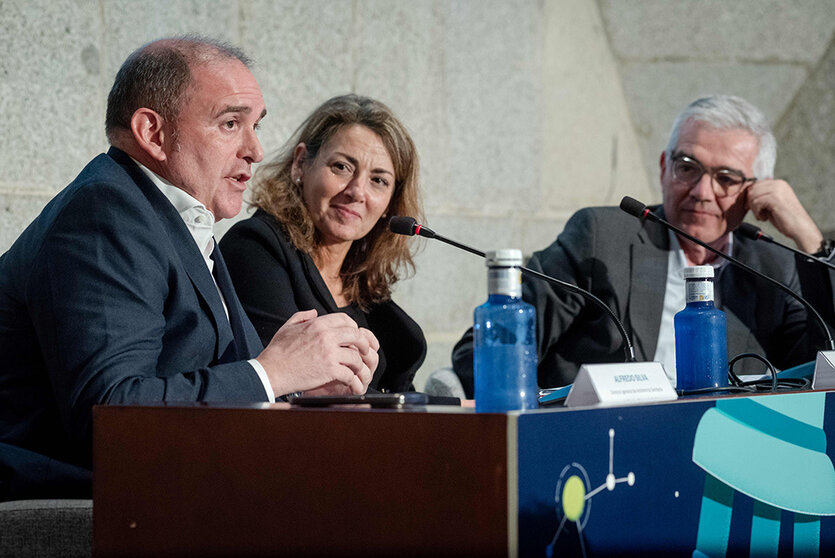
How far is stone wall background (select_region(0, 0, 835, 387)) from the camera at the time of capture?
10.4 ft

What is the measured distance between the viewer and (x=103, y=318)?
164cm

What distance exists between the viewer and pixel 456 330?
448cm

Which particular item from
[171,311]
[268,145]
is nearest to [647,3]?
[268,145]

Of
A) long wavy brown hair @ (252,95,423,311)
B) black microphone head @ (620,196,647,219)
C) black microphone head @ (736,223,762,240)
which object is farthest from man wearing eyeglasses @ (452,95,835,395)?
black microphone head @ (620,196,647,219)

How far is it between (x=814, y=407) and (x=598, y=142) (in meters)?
3.54

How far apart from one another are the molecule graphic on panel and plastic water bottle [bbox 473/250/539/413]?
113 millimetres

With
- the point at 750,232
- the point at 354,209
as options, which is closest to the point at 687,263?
the point at 750,232

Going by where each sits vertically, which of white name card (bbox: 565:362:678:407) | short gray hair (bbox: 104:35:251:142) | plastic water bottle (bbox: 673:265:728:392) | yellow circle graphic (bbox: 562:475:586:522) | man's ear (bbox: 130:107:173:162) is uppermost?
short gray hair (bbox: 104:35:251:142)

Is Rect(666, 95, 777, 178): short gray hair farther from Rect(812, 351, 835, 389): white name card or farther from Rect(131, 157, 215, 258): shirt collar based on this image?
Rect(131, 157, 215, 258): shirt collar

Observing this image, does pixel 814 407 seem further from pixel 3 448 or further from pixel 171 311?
pixel 3 448

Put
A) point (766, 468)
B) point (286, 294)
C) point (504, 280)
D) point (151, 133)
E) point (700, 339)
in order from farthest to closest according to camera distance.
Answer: point (286, 294) < point (151, 133) < point (700, 339) < point (766, 468) < point (504, 280)

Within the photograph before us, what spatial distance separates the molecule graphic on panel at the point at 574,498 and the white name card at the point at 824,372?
2.30ft

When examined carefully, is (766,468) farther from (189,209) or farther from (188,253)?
(189,209)

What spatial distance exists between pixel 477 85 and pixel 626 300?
1733mm
